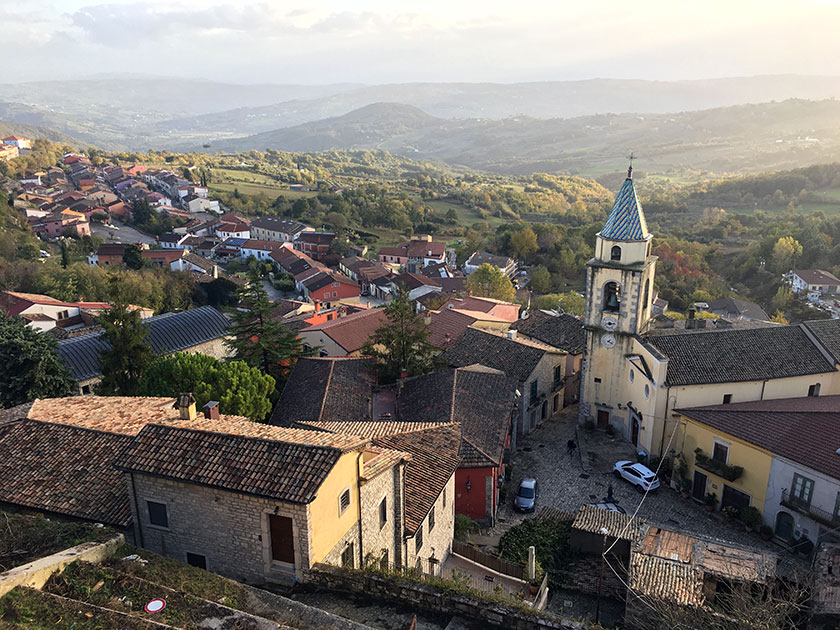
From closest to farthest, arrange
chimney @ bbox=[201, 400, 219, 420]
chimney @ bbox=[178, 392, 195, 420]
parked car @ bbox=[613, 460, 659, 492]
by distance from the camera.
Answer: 1. chimney @ bbox=[178, 392, 195, 420]
2. chimney @ bbox=[201, 400, 219, 420]
3. parked car @ bbox=[613, 460, 659, 492]

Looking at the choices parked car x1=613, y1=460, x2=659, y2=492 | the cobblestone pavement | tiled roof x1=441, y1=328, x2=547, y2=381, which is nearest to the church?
parked car x1=613, y1=460, x2=659, y2=492

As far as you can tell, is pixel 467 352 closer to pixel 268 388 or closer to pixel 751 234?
pixel 268 388

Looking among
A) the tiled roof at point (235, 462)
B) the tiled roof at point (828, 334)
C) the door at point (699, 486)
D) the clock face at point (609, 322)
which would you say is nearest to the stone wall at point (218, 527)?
the tiled roof at point (235, 462)

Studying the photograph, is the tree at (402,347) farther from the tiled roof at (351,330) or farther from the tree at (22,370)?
the tree at (22,370)

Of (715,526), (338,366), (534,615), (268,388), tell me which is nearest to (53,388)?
(268,388)

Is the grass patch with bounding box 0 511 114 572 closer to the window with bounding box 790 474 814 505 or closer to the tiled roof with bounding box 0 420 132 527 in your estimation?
the tiled roof with bounding box 0 420 132 527

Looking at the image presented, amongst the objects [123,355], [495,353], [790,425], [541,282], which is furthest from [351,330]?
[541,282]
